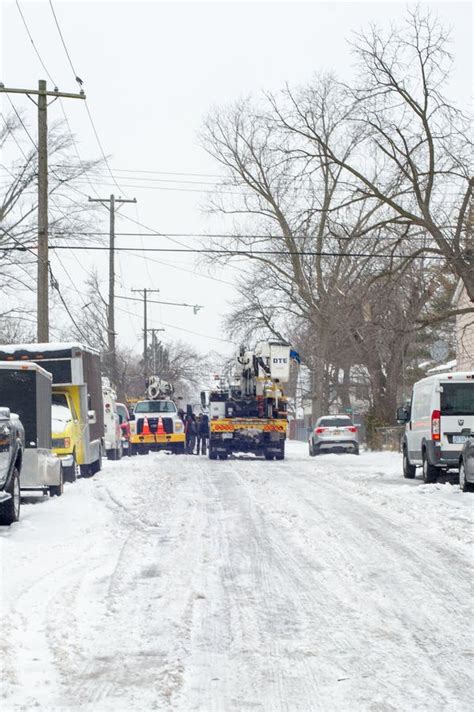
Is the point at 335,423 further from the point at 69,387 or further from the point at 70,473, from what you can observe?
the point at 70,473

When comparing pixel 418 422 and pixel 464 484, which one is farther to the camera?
pixel 418 422

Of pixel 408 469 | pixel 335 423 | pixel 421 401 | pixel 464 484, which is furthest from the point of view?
pixel 335 423

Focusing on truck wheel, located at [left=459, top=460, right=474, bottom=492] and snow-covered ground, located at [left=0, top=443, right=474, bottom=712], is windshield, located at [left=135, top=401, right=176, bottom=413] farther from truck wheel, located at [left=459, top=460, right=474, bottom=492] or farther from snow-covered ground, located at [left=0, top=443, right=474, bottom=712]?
snow-covered ground, located at [left=0, top=443, right=474, bottom=712]

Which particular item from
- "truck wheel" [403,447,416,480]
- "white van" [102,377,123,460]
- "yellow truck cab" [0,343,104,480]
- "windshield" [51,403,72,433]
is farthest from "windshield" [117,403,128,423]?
"truck wheel" [403,447,416,480]

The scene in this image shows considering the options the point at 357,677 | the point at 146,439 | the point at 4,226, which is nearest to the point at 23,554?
the point at 357,677

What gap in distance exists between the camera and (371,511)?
1670 centimetres

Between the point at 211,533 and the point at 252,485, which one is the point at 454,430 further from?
the point at 211,533

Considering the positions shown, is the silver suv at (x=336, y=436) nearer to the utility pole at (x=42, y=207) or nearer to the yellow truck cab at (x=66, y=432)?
the utility pole at (x=42, y=207)

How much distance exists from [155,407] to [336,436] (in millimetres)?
7360

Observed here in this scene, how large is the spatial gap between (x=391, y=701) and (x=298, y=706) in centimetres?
50

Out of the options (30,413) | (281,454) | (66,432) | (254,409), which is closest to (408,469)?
(66,432)

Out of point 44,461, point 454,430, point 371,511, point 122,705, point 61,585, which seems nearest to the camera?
point 122,705

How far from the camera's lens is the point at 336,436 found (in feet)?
136

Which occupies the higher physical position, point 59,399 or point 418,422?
point 59,399
